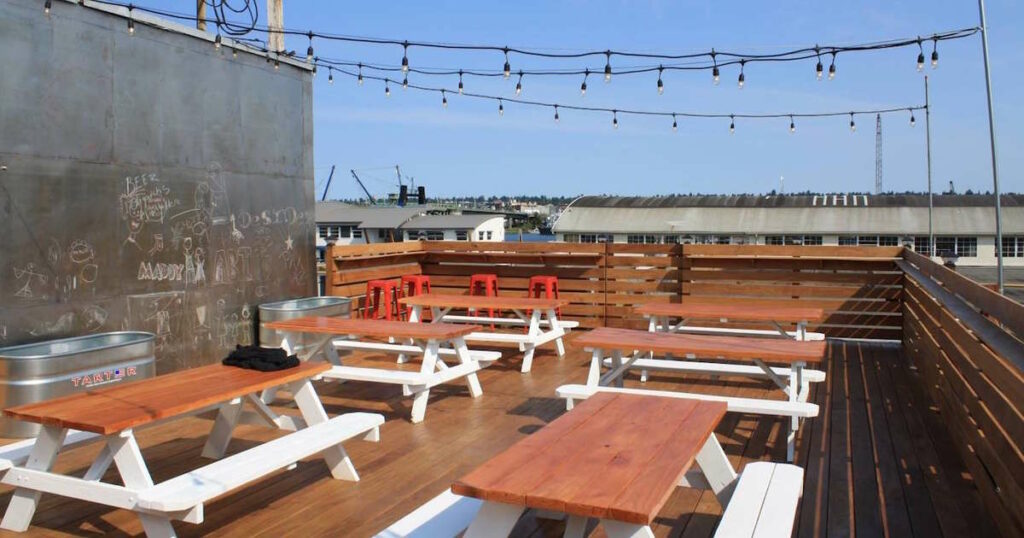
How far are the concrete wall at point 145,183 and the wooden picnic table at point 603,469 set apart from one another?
150 inches

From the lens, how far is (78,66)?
530 centimetres

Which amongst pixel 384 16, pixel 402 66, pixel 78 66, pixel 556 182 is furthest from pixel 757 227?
pixel 78 66

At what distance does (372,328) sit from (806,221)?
127 feet

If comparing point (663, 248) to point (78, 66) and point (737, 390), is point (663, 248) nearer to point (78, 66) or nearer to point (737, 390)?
point (737, 390)

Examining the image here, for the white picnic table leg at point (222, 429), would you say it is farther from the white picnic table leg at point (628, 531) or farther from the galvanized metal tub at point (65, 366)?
the white picnic table leg at point (628, 531)

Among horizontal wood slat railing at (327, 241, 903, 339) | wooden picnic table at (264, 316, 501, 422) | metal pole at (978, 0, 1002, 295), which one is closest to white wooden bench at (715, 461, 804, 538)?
wooden picnic table at (264, 316, 501, 422)

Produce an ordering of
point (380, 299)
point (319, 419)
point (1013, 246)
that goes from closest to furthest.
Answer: point (319, 419) < point (380, 299) < point (1013, 246)

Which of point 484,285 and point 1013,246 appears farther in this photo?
point 1013,246

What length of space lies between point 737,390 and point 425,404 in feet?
8.19

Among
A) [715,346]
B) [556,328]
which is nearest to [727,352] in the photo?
[715,346]

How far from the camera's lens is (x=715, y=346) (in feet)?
15.5

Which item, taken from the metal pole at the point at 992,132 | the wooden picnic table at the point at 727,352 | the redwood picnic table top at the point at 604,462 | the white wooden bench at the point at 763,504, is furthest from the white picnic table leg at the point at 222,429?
the metal pole at the point at 992,132

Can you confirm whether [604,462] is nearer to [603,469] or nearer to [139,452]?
[603,469]

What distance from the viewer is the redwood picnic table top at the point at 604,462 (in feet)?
6.82
